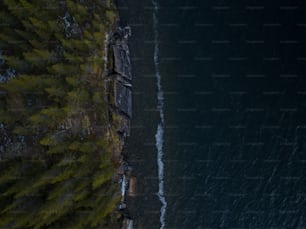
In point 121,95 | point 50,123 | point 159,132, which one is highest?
point 121,95

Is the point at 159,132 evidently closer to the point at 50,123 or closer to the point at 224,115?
the point at 224,115

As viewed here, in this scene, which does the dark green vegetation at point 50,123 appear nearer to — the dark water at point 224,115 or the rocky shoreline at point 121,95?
the rocky shoreline at point 121,95

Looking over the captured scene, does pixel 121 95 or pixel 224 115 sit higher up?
pixel 121 95

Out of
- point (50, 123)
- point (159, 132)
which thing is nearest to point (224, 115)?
point (159, 132)

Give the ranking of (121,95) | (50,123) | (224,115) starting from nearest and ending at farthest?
(50,123) < (121,95) < (224,115)

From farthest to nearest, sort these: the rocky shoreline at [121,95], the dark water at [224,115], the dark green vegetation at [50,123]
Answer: the dark water at [224,115], the rocky shoreline at [121,95], the dark green vegetation at [50,123]

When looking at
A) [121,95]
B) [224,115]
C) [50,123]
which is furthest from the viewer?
[224,115]

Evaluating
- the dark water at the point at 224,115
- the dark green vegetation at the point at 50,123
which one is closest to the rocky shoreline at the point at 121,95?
the dark water at the point at 224,115
